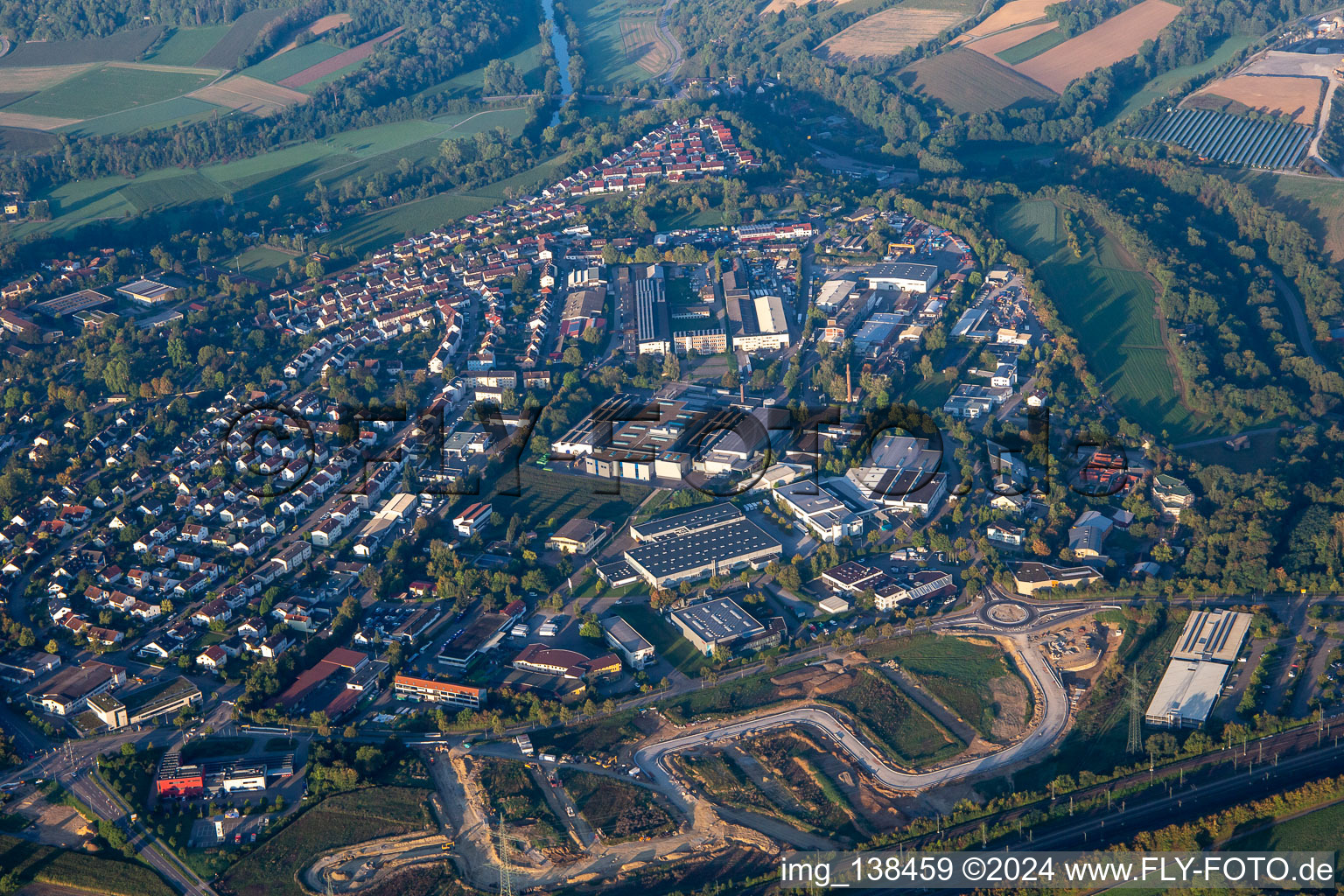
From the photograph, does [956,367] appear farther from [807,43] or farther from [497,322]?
[807,43]

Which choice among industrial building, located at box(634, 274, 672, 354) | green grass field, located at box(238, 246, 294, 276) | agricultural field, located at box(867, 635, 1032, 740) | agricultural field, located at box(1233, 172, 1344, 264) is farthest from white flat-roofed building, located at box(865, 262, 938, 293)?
green grass field, located at box(238, 246, 294, 276)

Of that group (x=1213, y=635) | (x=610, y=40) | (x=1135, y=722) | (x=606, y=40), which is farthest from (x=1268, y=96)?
(x=1135, y=722)

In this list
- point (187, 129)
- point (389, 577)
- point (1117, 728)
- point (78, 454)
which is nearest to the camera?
point (1117, 728)

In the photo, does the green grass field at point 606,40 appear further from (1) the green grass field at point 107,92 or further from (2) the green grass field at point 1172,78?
(2) the green grass field at point 1172,78

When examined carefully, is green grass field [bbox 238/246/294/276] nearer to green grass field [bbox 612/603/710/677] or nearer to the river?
the river

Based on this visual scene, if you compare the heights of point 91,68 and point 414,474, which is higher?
Answer: point 91,68

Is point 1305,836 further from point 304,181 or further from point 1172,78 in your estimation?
point 1172,78

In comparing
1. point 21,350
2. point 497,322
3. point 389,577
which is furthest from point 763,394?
point 21,350
